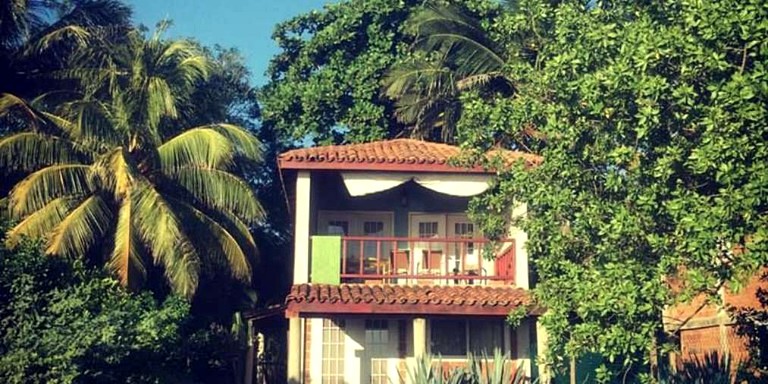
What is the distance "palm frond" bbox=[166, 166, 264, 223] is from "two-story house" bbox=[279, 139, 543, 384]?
940mm

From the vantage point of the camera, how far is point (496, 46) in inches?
944

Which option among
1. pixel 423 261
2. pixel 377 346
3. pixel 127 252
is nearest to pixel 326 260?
pixel 377 346

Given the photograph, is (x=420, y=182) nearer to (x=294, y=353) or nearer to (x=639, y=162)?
(x=294, y=353)

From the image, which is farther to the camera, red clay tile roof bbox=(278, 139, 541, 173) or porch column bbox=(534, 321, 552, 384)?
red clay tile roof bbox=(278, 139, 541, 173)

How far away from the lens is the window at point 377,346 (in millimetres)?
17433

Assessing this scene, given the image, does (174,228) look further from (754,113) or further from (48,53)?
(754,113)

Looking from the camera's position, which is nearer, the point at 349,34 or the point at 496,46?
the point at 496,46

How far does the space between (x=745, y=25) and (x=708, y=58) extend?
20.3 inches

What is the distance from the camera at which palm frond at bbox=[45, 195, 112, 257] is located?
56.5 feet

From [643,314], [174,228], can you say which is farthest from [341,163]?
[643,314]

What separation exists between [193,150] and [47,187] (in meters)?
2.95

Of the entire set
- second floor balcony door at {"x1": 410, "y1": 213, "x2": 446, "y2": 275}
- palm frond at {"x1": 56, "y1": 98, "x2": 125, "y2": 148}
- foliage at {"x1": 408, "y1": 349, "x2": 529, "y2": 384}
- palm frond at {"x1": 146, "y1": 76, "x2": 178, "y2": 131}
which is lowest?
foliage at {"x1": 408, "y1": 349, "x2": 529, "y2": 384}

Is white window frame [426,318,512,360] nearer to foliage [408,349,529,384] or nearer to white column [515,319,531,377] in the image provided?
white column [515,319,531,377]

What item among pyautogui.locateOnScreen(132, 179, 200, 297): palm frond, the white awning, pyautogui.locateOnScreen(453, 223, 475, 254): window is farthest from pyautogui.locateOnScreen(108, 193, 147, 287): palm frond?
pyautogui.locateOnScreen(453, 223, 475, 254): window
